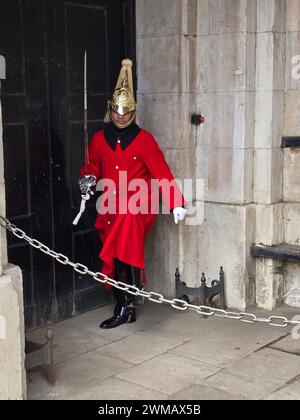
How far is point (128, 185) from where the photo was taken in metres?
5.58

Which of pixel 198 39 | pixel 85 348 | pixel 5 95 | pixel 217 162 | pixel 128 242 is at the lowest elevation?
pixel 85 348

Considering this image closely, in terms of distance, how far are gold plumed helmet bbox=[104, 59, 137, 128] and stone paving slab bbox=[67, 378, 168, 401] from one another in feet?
6.37

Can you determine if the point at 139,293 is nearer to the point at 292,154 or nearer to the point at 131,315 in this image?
the point at 131,315

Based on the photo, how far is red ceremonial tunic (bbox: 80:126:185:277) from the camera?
5.53 m

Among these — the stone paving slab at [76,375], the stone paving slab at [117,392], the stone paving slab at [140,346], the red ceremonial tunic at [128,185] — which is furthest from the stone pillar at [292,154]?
the stone paving slab at [117,392]

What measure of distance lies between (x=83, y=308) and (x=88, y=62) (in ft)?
6.37

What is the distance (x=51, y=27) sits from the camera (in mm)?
5477

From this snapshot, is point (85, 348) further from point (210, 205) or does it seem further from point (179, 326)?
point (210, 205)

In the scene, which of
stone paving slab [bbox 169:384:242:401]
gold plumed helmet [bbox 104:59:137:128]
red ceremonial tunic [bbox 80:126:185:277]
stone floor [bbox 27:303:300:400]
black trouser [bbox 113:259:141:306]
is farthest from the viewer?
black trouser [bbox 113:259:141:306]

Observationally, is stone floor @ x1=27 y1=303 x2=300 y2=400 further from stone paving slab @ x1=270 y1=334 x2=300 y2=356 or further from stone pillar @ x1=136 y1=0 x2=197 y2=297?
stone pillar @ x1=136 y1=0 x2=197 y2=297

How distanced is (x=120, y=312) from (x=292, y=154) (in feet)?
6.04

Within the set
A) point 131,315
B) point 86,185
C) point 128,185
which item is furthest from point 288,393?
point 86,185

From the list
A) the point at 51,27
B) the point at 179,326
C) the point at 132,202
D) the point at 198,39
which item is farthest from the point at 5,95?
the point at 179,326

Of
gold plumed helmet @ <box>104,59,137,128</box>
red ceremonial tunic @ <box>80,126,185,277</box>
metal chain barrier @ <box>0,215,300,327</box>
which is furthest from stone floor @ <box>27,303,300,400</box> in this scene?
gold plumed helmet @ <box>104,59,137,128</box>
